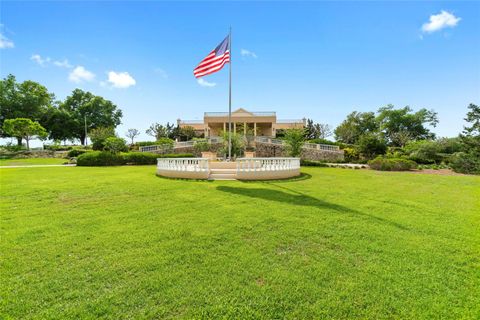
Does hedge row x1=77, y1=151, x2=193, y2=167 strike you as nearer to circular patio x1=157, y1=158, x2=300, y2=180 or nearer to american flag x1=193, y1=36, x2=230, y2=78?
circular patio x1=157, y1=158, x2=300, y2=180

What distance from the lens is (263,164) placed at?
38.6ft

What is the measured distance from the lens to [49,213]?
5348 mm

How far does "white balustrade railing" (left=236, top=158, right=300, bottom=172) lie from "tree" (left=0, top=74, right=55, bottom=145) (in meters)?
45.8

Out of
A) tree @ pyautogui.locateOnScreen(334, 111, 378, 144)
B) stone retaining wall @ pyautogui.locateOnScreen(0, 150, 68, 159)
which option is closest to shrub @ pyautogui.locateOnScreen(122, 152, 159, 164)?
stone retaining wall @ pyautogui.locateOnScreen(0, 150, 68, 159)

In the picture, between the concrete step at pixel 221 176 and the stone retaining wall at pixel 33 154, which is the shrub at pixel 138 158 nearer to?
the concrete step at pixel 221 176

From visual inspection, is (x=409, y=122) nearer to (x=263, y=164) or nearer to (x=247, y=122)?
(x=247, y=122)

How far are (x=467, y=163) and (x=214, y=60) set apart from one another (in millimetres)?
19020

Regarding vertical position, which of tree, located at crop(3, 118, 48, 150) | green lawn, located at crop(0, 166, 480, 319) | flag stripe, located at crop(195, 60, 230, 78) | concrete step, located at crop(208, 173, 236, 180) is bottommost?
green lawn, located at crop(0, 166, 480, 319)

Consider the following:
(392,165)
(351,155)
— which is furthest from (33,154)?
(392,165)

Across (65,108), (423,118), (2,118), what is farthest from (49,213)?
(423,118)

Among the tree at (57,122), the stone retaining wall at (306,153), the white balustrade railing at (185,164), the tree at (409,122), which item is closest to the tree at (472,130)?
the stone retaining wall at (306,153)

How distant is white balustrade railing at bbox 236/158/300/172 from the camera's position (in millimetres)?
11352

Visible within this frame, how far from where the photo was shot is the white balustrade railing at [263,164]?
11352mm

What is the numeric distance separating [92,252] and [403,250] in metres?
4.66
